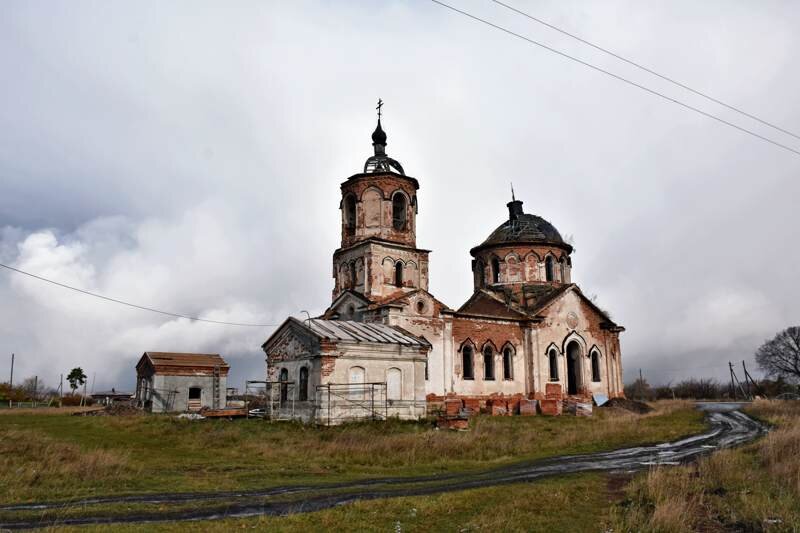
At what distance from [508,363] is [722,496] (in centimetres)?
2289

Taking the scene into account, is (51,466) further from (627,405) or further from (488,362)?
(627,405)

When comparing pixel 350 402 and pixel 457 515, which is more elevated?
pixel 350 402

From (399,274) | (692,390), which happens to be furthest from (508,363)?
(692,390)

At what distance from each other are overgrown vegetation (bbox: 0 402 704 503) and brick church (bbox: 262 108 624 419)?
3.25 meters

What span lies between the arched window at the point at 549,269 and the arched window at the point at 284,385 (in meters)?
18.8

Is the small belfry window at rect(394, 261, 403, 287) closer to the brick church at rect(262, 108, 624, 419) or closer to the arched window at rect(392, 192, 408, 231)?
the brick church at rect(262, 108, 624, 419)

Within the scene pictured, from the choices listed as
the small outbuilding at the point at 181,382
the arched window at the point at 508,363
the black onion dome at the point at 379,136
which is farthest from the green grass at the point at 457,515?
the small outbuilding at the point at 181,382

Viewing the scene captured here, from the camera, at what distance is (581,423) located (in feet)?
81.2

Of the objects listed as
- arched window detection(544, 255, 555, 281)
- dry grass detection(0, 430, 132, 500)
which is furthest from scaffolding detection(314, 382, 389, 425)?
arched window detection(544, 255, 555, 281)

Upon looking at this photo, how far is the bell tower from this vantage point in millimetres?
28906

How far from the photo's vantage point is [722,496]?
9.91 metres

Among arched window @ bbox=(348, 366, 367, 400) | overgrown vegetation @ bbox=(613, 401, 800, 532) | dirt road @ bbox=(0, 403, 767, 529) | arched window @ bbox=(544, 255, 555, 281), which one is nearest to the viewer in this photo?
overgrown vegetation @ bbox=(613, 401, 800, 532)

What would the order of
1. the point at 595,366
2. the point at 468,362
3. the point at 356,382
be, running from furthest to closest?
the point at 595,366 < the point at 468,362 < the point at 356,382

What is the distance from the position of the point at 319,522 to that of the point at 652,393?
69718 mm
